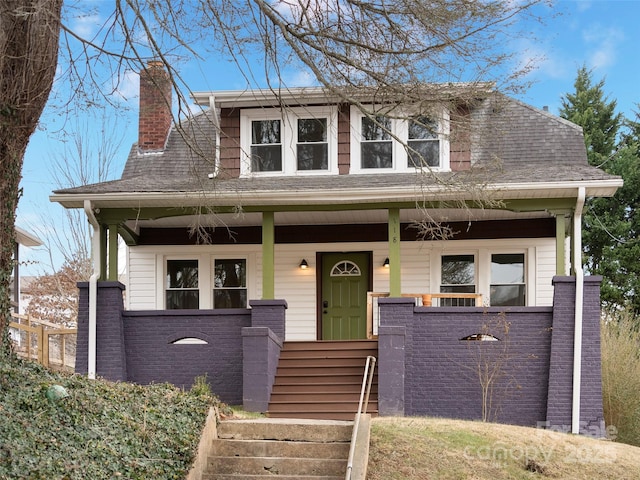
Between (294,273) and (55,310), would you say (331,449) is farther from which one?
(55,310)

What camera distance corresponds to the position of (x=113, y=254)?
14.9 meters

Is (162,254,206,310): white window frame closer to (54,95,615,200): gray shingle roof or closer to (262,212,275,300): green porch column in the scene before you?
(54,95,615,200): gray shingle roof

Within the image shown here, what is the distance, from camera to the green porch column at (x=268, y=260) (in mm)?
14742

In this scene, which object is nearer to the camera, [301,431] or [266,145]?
[301,431]

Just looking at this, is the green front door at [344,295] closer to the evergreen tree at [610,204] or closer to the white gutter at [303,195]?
the white gutter at [303,195]

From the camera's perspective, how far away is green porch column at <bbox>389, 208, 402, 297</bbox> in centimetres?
1455

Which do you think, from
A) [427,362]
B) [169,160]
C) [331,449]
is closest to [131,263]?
[169,160]

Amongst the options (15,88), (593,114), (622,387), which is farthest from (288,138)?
(593,114)

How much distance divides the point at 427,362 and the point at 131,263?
6.41 meters

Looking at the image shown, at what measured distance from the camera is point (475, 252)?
16875mm

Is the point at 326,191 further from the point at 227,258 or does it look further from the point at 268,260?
the point at 227,258

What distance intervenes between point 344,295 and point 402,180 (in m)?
3.19

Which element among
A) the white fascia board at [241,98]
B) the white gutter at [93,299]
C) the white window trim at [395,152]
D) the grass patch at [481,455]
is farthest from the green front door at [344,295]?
the grass patch at [481,455]

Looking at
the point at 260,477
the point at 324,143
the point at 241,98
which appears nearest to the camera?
the point at 260,477
